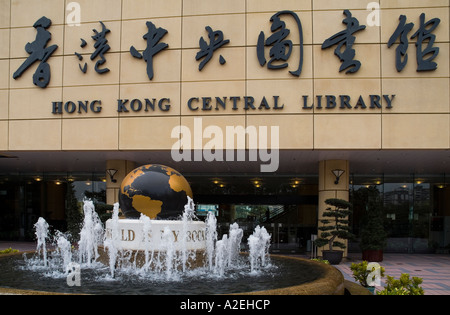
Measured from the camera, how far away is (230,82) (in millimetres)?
15477

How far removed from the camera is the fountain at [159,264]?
663cm

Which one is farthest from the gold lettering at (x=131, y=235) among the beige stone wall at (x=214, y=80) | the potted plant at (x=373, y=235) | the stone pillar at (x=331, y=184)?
the potted plant at (x=373, y=235)

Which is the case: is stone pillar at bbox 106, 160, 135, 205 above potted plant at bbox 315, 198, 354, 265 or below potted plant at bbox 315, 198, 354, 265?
above

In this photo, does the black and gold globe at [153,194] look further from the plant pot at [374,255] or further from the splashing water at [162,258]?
the plant pot at [374,255]

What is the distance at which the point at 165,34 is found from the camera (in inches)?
627

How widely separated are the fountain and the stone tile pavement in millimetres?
4203

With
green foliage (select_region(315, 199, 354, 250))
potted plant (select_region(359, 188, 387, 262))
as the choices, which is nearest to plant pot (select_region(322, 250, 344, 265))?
green foliage (select_region(315, 199, 354, 250))

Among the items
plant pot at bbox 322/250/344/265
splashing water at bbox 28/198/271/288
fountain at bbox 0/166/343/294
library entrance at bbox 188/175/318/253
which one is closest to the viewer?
fountain at bbox 0/166/343/294

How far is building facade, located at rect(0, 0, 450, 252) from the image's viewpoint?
14.8 m

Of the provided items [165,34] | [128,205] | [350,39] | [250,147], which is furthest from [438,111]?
[128,205]

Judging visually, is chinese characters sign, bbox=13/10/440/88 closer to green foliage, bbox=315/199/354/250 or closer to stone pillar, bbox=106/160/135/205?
stone pillar, bbox=106/160/135/205

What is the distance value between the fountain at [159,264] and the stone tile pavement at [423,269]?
13.8 feet

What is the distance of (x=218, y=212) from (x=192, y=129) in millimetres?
8581

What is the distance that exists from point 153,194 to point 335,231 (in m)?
9.83
